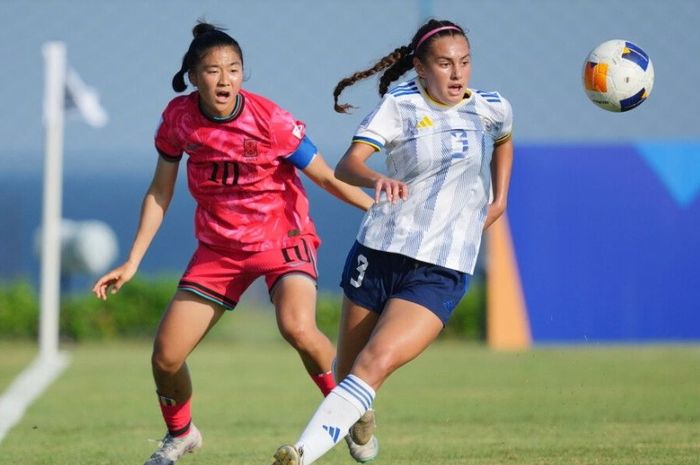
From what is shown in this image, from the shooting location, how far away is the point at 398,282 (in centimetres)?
545

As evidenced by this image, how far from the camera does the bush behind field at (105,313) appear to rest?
15688 mm

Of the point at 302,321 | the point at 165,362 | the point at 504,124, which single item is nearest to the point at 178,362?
the point at 165,362

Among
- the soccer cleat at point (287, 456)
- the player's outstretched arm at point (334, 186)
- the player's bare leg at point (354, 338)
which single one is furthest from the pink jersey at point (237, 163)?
the soccer cleat at point (287, 456)

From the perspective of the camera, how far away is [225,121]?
243 inches

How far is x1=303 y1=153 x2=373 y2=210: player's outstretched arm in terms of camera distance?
245 inches

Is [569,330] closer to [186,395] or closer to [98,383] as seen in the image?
[98,383]

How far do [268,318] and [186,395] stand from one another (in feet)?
47.1

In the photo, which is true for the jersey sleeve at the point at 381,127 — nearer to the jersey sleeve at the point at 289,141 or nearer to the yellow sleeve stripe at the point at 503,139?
the yellow sleeve stripe at the point at 503,139

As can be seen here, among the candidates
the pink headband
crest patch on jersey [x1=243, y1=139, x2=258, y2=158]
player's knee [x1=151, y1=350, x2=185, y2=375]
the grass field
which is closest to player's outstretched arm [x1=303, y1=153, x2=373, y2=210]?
crest patch on jersey [x1=243, y1=139, x2=258, y2=158]

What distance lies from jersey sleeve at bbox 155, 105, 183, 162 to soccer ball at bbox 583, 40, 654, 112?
7.00 feet

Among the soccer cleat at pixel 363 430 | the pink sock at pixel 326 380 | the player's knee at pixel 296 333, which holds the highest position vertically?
the player's knee at pixel 296 333

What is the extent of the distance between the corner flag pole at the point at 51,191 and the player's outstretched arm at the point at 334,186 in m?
7.90

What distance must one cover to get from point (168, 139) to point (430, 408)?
374cm

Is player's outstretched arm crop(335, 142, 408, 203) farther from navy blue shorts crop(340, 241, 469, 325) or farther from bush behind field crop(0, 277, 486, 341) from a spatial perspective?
bush behind field crop(0, 277, 486, 341)
